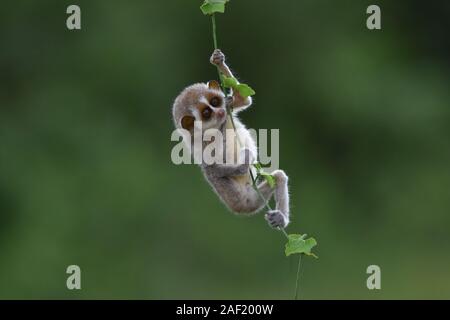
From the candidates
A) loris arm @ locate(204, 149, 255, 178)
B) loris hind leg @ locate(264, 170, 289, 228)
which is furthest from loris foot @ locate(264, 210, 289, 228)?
loris arm @ locate(204, 149, 255, 178)

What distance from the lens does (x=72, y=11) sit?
10023 millimetres

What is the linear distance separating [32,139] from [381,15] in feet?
13.5

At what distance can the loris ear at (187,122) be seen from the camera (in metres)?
4.34

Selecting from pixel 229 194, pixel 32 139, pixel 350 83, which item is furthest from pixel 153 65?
pixel 229 194

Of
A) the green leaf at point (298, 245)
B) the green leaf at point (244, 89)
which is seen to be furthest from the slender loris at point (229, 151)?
the green leaf at point (298, 245)

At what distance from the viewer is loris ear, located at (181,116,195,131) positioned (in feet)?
14.2

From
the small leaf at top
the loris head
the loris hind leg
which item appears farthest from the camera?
the loris head

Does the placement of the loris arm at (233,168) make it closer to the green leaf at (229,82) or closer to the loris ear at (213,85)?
the loris ear at (213,85)

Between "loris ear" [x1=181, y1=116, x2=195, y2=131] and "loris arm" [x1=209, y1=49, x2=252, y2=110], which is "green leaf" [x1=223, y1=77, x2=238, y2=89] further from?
"loris ear" [x1=181, y1=116, x2=195, y2=131]

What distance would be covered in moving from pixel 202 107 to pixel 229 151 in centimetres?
24

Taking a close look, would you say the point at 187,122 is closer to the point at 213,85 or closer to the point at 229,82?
the point at 213,85

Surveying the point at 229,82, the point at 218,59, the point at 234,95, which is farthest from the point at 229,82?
the point at 234,95

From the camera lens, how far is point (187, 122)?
4359 mm

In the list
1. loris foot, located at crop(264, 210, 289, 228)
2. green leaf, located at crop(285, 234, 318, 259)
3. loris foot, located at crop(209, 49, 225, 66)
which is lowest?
green leaf, located at crop(285, 234, 318, 259)
